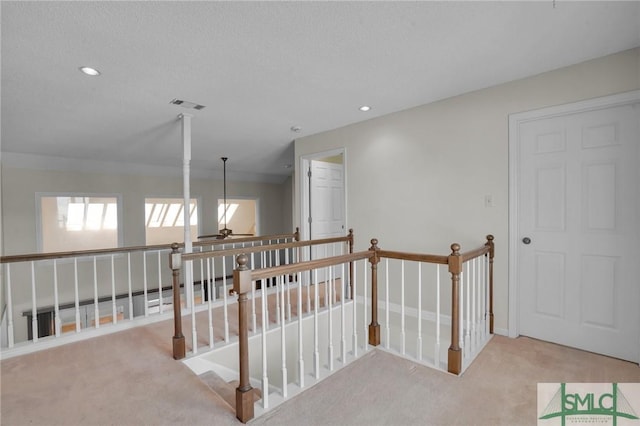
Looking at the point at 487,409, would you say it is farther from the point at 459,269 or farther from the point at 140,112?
the point at 140,112

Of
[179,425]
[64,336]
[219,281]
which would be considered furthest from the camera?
[219,281]

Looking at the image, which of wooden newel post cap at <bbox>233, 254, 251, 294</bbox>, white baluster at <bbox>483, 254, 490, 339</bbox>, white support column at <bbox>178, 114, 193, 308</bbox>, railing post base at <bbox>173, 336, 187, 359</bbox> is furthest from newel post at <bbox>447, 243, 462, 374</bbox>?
white support column at <bbox>178, 114, 193, 308</bbox>

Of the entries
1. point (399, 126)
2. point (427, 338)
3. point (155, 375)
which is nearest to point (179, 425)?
point (155, 375)

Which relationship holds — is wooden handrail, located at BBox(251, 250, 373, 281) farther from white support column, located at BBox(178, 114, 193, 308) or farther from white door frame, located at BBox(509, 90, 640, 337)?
white support column, located at BBox(178, 114, 193, 308)

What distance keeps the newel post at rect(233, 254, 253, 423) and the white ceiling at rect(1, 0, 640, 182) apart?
1466 millimetres

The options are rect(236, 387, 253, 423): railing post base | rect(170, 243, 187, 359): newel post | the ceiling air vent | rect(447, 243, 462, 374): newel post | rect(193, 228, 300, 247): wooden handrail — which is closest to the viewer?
rect(236, 387, 253, 423): railing post base

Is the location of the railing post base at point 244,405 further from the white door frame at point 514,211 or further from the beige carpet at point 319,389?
the white door frame at point 514,211

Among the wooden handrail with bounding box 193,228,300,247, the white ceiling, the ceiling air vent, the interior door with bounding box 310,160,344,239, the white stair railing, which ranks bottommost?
the white stair railing

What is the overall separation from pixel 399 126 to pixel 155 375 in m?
3.35

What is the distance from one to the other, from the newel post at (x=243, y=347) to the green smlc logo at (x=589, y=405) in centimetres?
167

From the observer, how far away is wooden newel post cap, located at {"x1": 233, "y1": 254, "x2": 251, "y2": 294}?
70.1 inches

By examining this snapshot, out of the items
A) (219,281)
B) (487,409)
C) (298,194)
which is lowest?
(219,281)

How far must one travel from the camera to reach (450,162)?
10.6ft

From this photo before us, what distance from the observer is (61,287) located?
17.4 feet
